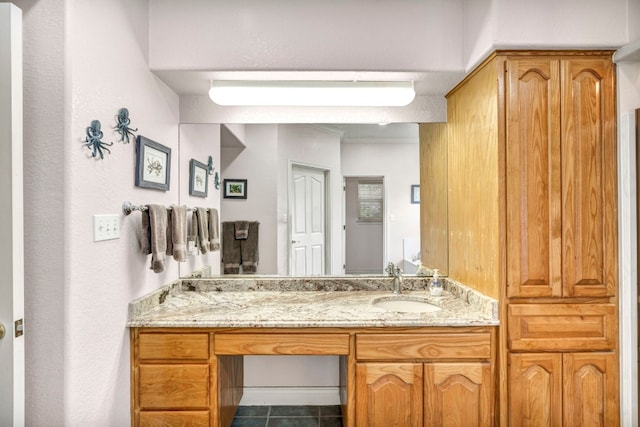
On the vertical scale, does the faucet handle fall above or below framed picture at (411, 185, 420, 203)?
below

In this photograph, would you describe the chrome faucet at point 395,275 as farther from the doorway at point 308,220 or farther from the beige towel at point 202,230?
the beige towel at point 202,230

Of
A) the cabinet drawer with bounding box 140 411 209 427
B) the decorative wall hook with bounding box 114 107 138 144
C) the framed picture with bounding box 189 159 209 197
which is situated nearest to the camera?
the decorative wall hook with bounding box 114 107 138 144

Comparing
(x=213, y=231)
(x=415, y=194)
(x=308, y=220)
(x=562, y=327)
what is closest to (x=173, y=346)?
(x=213, y=231)

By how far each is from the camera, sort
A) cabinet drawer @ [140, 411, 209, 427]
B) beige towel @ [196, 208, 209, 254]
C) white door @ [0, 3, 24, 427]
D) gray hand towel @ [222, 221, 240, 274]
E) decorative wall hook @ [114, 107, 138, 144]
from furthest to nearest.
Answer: gray hand towel @ [222, 221, 240, 274] < beige towel @ [196, 208, 209, 254] < cabinet drawer @ [140, 411, 209, 427] < decorative wall hook @ [114, 107, 138, 144] < white door @ [0, 3, 24, 427]

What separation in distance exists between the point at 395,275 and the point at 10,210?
6.12ft

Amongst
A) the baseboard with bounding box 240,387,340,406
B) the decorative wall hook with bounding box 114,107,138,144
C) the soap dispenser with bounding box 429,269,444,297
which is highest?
the decorative wall hook with bounding box 114,107,138,144

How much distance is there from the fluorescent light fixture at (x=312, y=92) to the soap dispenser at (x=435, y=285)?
1036 mm

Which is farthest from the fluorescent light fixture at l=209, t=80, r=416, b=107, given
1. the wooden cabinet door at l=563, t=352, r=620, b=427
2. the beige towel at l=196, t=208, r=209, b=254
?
the wooden cabinet door at l=563, t=352, r=620, b=427

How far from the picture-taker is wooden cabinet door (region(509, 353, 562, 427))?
5.63 ft

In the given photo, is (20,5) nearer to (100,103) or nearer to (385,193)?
(100,103)

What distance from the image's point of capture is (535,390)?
1.72 m

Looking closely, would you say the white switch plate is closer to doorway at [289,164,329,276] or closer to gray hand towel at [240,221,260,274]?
gray hand towel at [240,221,260,274]

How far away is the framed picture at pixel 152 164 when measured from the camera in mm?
1794

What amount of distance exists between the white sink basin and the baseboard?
2.36 feet
